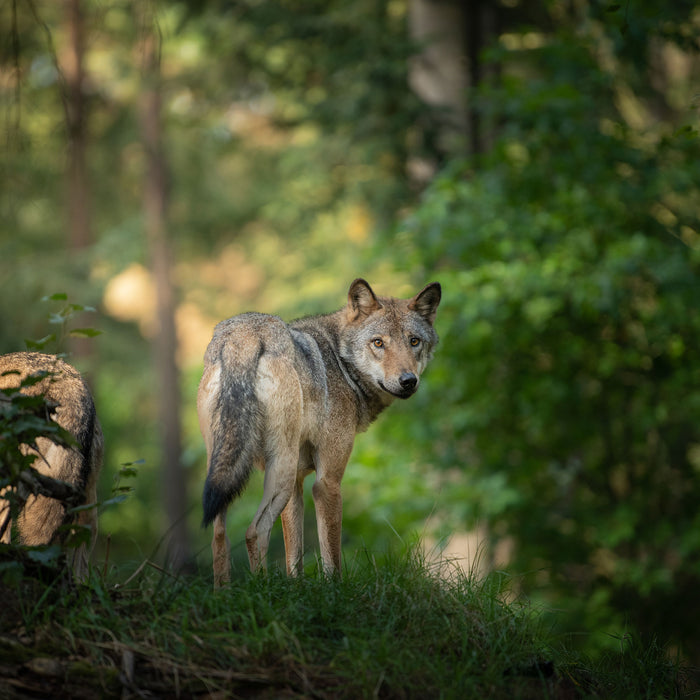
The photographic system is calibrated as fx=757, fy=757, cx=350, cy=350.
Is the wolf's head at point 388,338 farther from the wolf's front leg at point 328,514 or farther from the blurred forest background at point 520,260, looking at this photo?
the blurred forest background at point 520,260

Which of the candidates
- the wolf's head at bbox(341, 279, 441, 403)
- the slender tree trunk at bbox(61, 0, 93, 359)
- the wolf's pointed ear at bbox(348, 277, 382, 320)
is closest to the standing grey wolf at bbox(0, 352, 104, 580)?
the wolf's head at bbox(341, 279, 441, 403)

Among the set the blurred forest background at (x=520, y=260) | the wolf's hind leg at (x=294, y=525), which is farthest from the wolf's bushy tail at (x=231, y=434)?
the blurred forest background at (x=520, y=260)

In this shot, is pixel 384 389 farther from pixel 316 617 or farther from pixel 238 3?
pixel 238 3

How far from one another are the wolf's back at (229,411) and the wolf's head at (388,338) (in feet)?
3.36

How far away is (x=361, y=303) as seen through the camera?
5.50 metres

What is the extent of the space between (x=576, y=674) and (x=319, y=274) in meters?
12.1

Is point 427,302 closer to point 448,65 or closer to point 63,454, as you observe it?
point 63,454

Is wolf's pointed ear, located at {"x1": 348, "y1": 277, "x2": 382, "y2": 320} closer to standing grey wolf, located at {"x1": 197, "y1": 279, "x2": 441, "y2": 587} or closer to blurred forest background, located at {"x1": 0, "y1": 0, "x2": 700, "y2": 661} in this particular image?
standing grey wolf, located at {"x1": 197, "y1": 279, "x2": 441, "y2": 587}

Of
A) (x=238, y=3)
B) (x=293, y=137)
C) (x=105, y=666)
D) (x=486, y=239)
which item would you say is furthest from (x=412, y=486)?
(x=293, y=137)

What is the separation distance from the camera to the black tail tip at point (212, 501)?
3703mm

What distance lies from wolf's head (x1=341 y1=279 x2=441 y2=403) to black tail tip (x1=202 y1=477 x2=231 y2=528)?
5.31ft

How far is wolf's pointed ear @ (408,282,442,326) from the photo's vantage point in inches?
220

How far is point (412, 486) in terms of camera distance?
988 centimetres

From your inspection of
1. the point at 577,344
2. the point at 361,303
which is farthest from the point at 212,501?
the point at 577,344
